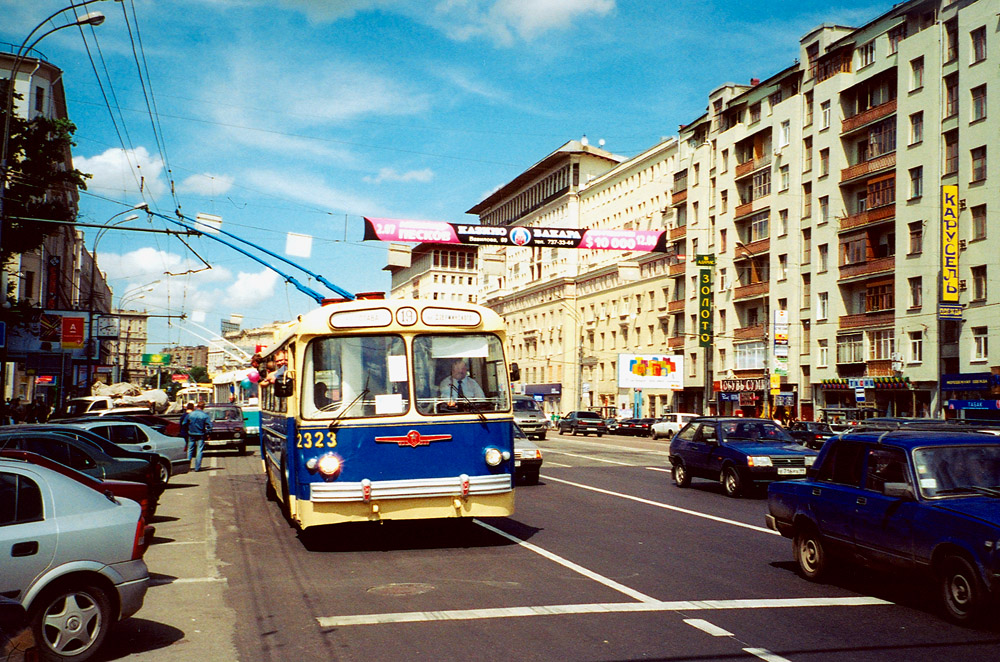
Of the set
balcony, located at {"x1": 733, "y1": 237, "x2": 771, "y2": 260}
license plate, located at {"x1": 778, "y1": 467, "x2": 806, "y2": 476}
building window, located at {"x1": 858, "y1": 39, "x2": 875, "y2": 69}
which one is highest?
building window, located at {"x1": 858, "y1": 39, "x2": 875, "y2": 69}

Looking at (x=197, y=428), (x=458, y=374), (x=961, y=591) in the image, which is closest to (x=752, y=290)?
(x=197, y=428)

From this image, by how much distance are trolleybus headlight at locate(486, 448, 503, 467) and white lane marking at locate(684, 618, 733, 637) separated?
451 centimetres

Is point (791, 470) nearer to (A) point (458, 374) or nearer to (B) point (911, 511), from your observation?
(A) point (458, 374)

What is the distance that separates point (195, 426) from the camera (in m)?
26.2

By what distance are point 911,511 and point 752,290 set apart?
203 feet

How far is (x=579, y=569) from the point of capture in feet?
35.3

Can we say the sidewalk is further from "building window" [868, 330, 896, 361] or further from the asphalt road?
"building window" [868, 330, 896, 361]

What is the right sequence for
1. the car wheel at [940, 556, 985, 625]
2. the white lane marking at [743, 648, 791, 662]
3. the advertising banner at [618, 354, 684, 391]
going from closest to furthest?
the white lane marking at [743, 648, 791, 662], the car wheel at [940, 556, 985, 625], the advertising banner at [618, 354, 684, 391]

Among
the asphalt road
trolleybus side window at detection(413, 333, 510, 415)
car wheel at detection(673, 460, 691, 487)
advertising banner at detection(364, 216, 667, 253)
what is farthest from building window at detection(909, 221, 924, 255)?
trolleybus side window at detection(413, 333, 510, 415)

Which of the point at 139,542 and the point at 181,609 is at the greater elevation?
the point at 139,542

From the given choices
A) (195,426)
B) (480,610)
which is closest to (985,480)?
(480,610)

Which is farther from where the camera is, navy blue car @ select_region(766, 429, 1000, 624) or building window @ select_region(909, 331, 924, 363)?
building window @ select_region(909, 331, 924, 363)

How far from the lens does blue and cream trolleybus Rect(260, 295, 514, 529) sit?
11.9 meters

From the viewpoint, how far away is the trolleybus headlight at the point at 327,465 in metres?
11.8
